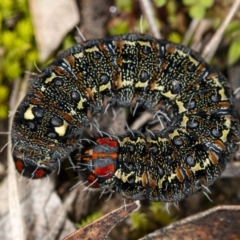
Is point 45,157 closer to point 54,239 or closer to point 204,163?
point 54,239

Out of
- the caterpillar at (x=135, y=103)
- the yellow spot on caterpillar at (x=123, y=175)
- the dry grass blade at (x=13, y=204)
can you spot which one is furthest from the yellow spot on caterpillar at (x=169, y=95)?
the dry grass blade at (x=13, y=204)

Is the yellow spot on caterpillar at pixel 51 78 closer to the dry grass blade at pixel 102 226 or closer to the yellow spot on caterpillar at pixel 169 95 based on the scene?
the yellow spot on caterpillar at pixel 169 95

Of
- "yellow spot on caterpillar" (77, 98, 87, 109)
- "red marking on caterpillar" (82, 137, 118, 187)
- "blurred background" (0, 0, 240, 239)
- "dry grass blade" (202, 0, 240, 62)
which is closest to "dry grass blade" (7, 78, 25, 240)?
"blurred background" (0, 0, 240, 239)

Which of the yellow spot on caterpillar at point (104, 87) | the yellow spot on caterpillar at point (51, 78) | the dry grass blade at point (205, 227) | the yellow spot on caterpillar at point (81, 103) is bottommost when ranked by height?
the dry grass blade at point (205, 227)

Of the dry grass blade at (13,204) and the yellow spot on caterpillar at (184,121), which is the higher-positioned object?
the yellow spot on caterpillar at (184,121)

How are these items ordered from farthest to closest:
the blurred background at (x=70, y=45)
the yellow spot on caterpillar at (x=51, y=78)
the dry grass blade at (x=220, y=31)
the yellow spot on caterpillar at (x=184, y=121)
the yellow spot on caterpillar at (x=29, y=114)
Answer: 1. the dry grass blade at (x=220, y=31)
2. the blurred background at (x=70, y=45)
3. the yellow spot on caterpillar at (x=184, y=121)
4. the yellow spot on caterpillar at (x=51, y=78)
5. the yellow spot on caterpillar at (x=29, y=114)

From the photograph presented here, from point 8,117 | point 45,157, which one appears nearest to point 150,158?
point 45,157
